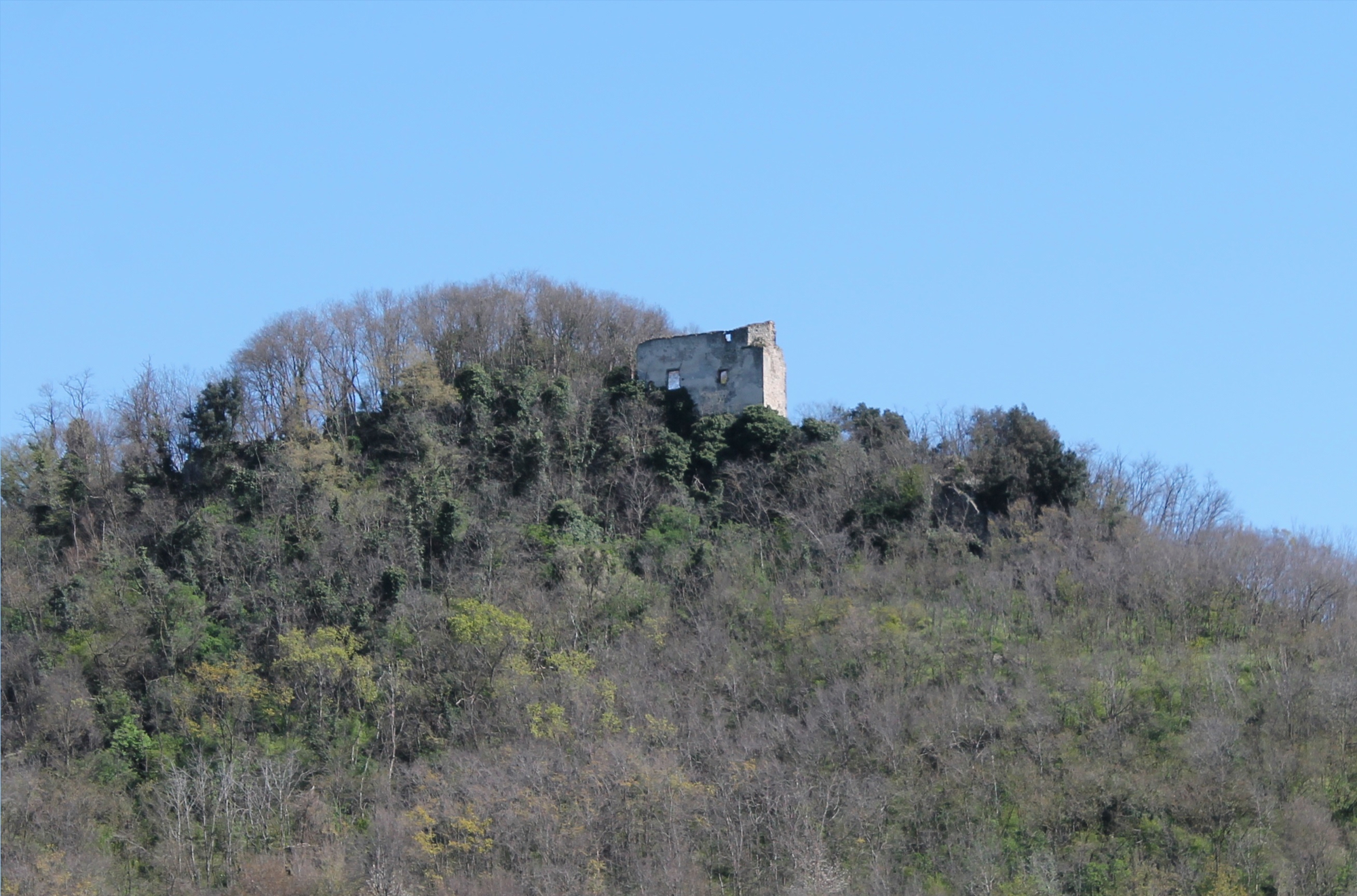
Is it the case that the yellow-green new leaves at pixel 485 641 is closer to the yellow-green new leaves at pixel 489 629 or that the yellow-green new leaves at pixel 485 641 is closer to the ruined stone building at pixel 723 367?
the yellow-green new leaves at pixel 489 629

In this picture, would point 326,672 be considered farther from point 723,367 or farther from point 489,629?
point 723,367

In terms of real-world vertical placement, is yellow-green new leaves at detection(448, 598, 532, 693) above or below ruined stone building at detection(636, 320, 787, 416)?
below

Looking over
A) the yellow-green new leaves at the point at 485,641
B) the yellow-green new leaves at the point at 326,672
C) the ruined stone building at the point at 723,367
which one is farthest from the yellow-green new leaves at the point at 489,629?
the ruined stone building at the point at 723,367

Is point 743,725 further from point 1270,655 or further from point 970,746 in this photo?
point 1270,655

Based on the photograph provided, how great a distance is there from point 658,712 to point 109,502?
56.4 ft

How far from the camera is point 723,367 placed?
50812 millimetres

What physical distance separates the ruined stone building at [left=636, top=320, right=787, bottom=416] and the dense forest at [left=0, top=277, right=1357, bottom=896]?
842mm

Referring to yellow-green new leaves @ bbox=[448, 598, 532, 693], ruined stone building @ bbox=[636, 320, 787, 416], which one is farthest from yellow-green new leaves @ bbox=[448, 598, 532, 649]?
ruined stone building @ bbox=[636, 320, 787, 416]

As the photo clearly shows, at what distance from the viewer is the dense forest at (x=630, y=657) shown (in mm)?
36344

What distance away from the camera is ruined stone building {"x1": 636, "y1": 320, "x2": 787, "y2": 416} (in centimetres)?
5028

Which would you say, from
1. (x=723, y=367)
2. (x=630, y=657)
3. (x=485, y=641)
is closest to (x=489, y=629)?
(x=485, y=641)

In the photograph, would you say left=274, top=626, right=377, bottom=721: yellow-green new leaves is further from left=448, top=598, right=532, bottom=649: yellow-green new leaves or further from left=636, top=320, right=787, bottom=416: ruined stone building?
left=636, top=320, right=787, bottom=416: ruined stone building

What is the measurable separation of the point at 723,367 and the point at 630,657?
11499 millimetres

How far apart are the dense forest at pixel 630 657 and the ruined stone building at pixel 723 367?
2.76 feet
